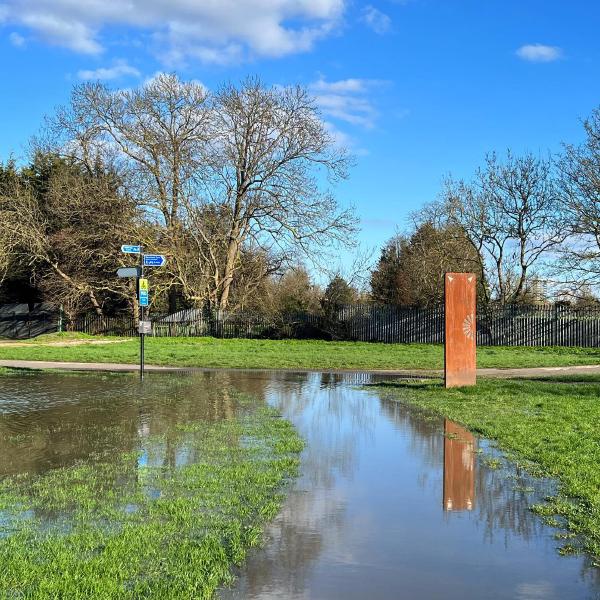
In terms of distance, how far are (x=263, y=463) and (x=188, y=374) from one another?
11.8m

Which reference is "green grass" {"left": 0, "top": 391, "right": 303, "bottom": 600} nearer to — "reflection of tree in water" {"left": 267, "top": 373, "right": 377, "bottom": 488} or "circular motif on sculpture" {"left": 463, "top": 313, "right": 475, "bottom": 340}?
"reflection of tree in water" {"left": 267, "top": 373, "right": 377, "bottom": 488}

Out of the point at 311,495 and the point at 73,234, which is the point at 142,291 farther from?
the point at 73,234

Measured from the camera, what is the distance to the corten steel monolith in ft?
50.9

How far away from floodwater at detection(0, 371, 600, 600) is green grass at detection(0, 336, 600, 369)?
907 centimetres

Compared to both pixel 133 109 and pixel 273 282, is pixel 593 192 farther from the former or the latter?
pixel 133 109

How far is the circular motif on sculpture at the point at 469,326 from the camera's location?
620 inches

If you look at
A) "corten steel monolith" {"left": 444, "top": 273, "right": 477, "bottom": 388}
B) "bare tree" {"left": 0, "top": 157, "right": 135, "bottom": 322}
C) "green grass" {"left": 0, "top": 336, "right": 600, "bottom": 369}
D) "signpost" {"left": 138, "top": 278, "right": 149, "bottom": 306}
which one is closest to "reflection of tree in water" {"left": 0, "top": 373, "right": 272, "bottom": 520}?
"signpost" {"left": 138, "top": 278, "right": 149, "bottom": 306}

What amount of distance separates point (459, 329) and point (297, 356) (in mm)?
11202

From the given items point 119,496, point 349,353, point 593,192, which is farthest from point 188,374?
point 593,192

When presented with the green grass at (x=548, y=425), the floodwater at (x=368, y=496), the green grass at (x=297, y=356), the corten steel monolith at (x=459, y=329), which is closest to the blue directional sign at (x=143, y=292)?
the floodwater at (x=368, y=496)

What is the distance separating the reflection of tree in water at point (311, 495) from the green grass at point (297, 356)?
8.25 metres

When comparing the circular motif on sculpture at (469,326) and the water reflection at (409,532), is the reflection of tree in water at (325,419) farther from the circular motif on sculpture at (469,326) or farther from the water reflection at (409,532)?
the circular motif on sculpture at (469,326)

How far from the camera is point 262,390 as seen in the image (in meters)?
15.8

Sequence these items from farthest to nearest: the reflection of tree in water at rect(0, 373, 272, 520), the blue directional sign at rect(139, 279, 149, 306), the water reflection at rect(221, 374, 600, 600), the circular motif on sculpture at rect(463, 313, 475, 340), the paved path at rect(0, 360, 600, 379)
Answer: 1. the paved path at rect(0, 360, 600, 379)
2. the blue directional sign at rect(139, 279, 149, 306)
3. the circular motif on sculpture at rect(463, 313, 475, 340)
4. the reflection of tree in water at rect(0, 373, 272, 520)
5. the water reflection at rect(221, 374, 600, 600)
